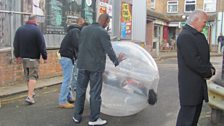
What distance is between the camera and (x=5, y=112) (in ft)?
22.1

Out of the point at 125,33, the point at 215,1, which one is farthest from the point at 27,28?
the point at 215,1

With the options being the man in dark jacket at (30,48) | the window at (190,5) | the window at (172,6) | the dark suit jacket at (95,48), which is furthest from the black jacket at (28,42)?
the window at (172,6)

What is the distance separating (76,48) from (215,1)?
29796 mm

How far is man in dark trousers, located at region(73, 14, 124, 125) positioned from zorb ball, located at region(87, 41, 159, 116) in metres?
0.35

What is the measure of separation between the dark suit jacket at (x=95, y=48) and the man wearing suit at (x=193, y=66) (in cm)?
137

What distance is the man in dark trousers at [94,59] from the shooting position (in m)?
5.56

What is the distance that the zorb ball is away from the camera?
19.9ft

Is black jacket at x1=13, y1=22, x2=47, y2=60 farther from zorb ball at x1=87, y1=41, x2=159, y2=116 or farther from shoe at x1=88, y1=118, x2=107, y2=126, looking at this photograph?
shoe at x1=88, y1=118, x2=107, y2=126

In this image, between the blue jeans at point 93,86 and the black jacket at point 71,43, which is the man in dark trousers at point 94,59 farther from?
the black jacket at point 71,43

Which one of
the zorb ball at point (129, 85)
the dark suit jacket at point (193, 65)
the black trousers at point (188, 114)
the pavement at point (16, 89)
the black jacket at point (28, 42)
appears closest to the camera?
the dark suit jacket at point (193, 65)

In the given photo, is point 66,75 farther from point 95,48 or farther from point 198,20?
point 198,20

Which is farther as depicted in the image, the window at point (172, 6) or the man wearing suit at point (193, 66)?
the window at point (172, 6)

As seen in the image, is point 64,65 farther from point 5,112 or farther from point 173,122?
point 173,122

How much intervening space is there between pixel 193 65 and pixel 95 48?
70.5 inches
